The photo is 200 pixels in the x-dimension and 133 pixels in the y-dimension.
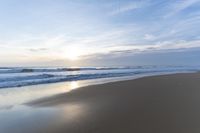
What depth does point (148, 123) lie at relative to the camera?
22.7 feet

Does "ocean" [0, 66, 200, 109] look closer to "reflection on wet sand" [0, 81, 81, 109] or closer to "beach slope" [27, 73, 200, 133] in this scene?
"reflection on wet sand" [0, 81, 81, 109]

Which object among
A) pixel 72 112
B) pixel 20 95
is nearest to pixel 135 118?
pixel 72 112

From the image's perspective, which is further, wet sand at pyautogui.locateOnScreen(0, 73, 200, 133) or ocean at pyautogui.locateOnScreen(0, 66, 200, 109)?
ocean at pyautogui.locateOnScreen(0, 66, 200, 109)

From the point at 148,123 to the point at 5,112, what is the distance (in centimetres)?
515

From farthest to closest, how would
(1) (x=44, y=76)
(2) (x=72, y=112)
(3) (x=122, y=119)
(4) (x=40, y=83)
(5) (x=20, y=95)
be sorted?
(1) (x=44, y=76), (4) (x=40, y=83), (5) (x=20, y=95), (2) (x=72, y=112), (3) (x=122, y=119)

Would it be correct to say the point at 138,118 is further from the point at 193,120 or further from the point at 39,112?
the point at 39,112

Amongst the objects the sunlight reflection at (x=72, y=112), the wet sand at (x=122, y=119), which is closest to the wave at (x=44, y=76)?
the sunlight reflection at (x=72, y=112)

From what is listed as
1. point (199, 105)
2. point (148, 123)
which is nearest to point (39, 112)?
point (148, 123)

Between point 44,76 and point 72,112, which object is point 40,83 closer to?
point 44,76

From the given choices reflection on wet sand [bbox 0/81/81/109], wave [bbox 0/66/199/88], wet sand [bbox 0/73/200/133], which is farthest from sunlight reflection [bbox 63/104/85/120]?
wave [bbox 0/66/199/88]

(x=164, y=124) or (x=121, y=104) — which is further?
(x=121, y=104)

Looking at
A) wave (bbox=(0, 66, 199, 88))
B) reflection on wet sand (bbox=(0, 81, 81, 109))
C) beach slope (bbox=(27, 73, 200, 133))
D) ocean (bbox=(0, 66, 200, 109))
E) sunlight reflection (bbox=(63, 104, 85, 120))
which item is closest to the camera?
beach slope (bbox=(27, 73, 200, 133))

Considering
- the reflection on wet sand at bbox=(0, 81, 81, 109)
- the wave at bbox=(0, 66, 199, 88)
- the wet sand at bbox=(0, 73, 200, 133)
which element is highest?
the wave at bbox=(0, 66, 199, 88)

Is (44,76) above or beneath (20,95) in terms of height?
above
